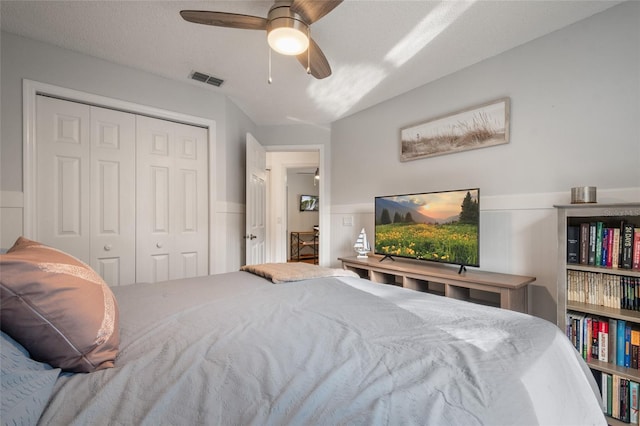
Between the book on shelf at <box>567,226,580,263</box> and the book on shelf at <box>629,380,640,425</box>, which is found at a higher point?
the book on shelf at <box>567,226,580,263</box>

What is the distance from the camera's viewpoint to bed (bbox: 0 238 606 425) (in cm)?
54

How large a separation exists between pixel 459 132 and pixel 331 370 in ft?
8.07

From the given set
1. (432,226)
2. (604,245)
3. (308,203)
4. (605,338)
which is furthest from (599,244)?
(308,203)

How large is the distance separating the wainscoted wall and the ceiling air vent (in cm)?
263

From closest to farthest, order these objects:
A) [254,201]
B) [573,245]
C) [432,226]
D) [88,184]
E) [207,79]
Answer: [573,245], [88,184], [432,226], [207,79], [254,201]

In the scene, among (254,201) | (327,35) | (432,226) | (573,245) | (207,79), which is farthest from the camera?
(254,201)

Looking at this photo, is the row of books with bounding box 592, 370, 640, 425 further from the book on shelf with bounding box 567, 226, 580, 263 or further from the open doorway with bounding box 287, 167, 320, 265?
the open doorway with bounding box 287, 167, 320, 265

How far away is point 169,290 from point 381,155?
257 cm

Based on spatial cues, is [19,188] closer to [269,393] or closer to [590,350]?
[269,393]

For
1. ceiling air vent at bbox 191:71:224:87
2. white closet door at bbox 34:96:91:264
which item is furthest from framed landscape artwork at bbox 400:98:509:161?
white closet door at bbox 34:96:91:264

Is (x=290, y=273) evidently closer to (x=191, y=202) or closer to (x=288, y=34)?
(x=288, y=34)

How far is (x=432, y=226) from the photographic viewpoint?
2412mm

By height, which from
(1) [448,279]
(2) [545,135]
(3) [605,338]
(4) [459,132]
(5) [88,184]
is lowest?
(3) [605,338]

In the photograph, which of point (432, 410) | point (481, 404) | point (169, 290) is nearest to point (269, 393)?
point (432, 410)
